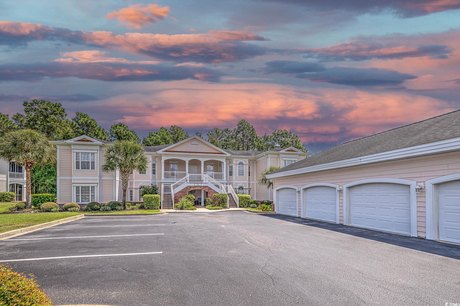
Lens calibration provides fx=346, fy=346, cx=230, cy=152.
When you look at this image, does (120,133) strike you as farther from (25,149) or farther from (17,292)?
(17,292)

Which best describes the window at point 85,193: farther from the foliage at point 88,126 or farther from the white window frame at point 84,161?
the foliage at point 88,126

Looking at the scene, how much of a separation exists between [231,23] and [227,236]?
11.8 metres

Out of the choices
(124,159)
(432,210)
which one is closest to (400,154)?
(432,210)

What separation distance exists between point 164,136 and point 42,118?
70.5 ft

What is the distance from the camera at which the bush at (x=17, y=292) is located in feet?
12.3

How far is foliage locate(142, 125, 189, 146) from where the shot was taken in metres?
67.4

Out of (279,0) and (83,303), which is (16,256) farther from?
(279,0)

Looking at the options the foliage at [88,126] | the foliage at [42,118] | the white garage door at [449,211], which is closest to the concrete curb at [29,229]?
the white garage door at [449,211]

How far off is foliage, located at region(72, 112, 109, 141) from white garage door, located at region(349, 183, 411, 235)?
54.3 metres

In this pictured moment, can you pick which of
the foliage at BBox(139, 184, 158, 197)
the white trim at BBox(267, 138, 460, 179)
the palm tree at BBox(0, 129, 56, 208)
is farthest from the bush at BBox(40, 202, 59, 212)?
the white trim at BBox(267, 138, 460, 179)

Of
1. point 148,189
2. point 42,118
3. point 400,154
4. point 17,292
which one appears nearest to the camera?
point 17,292

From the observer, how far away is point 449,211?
456 inches

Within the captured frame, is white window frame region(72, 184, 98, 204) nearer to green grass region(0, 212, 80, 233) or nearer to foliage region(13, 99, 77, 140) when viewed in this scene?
green grass region(0, 212, 80, 233)

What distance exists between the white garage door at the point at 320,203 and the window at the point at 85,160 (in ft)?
74.6
